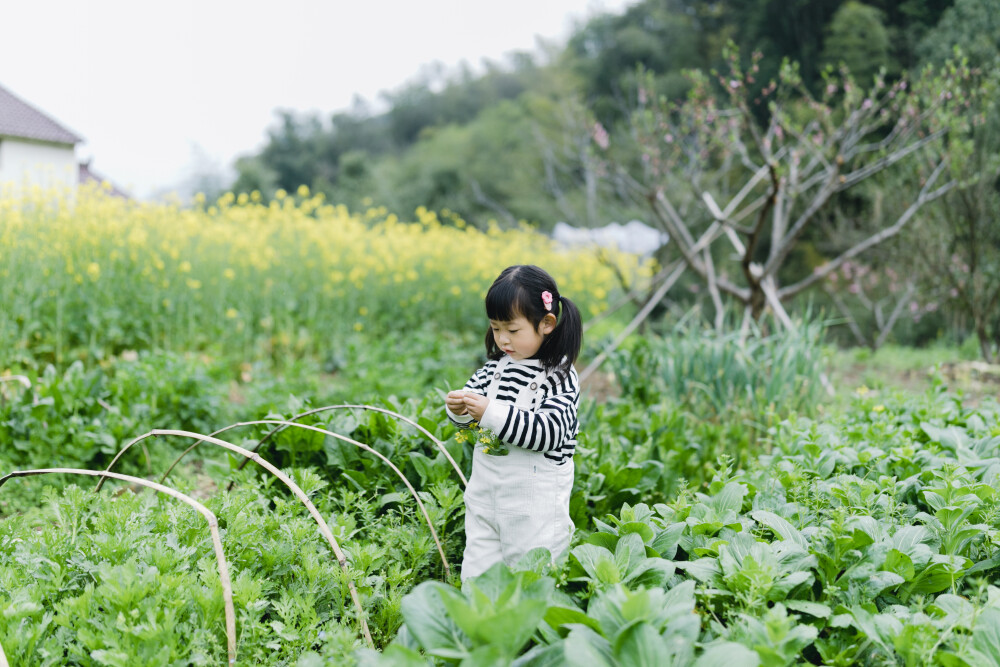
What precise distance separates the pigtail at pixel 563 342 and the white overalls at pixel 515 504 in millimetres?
45

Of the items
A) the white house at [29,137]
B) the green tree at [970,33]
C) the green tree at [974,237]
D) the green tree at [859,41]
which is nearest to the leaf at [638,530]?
the green tree at [974,237]

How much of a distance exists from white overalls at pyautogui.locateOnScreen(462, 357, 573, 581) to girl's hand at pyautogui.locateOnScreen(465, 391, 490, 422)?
0.15m

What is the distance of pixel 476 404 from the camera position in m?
1.59

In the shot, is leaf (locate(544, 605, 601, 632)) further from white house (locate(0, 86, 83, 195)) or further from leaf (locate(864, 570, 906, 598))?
white house (locate(0, 86, 83, 195))

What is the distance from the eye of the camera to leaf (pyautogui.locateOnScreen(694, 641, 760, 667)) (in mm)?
1009

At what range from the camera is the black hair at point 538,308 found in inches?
67.2

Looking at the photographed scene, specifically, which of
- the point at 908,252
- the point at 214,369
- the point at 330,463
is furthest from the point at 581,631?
the point at 908,252

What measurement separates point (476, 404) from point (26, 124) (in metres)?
17.6

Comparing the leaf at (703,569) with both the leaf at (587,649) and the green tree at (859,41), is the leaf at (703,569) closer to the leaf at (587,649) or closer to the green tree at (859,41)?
the leaf at (587,649)

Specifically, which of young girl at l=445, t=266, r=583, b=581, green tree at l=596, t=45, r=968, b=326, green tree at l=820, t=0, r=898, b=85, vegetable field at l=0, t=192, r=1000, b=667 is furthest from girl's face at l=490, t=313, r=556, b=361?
green tree at l=820, t=0, r=898, b=85

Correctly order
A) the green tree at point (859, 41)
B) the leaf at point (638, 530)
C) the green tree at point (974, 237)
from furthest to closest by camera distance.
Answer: the green tree at point (859, 41), the green tree at point (974, 237), the leaf at point (638, 530)

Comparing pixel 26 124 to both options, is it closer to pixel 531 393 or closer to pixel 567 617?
pixel 531 393

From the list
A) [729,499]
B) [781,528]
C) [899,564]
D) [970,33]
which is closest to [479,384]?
[729,499]

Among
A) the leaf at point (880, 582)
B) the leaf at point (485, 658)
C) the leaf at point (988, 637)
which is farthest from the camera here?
the leaf at point (880, 582)
